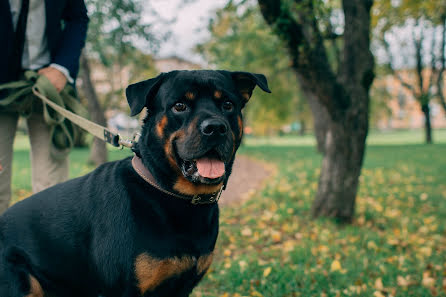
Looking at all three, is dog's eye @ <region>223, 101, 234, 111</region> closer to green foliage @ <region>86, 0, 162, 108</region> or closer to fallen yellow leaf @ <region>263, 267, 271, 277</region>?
fallen yellow leaf @ <region>263, 267, 271, 277</region>

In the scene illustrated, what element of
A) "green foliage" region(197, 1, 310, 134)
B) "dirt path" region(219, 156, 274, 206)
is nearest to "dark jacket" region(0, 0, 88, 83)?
"dirt path" region(219, 156, 274, 206)

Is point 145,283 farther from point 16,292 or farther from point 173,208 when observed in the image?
point 16,292

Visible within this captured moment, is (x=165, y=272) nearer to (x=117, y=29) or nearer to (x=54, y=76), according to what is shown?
(x=54, y=76)

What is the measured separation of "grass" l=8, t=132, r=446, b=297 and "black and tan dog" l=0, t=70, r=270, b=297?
136 cm

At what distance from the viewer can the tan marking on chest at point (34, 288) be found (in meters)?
2.29

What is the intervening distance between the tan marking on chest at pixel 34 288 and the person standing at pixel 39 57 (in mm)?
915

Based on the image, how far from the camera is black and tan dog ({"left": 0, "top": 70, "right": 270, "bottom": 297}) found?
2176 millimetres

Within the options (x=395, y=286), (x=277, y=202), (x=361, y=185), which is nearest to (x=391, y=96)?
(x=361, y=185)

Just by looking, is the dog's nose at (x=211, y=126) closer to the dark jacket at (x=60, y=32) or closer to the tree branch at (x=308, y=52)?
the dark jacket at (x=60, y=32)

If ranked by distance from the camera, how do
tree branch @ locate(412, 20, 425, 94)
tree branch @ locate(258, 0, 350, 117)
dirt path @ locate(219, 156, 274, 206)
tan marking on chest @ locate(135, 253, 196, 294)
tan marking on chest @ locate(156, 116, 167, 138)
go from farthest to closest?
tree branch @ locate(412, 20, 425, 94), dirt path @ locate(219, 156, 274, 206), tree branch @ locate(258, 0, 350, 117), tan marking on chest @ locate(156, 116, 167, 138), tan marking on chest @ locate(135, 253, 196, 294)

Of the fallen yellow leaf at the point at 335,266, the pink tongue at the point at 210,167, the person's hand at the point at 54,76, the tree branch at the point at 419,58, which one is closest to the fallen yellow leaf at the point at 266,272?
the fallen yellow leaf at the point at 335,266

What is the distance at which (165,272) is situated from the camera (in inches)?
A: 85.4

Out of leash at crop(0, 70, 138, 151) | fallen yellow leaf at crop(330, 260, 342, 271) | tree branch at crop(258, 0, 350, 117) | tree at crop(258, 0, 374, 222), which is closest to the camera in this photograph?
leash at crop(0, 70, 138, 151)

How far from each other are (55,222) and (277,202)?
17.0ft
